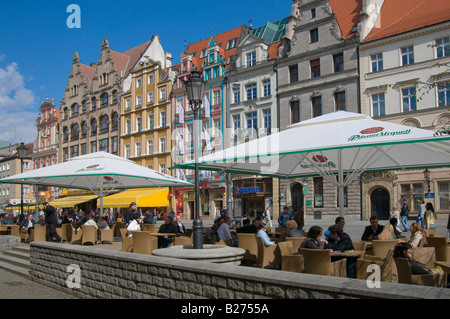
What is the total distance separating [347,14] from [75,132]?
134 feet

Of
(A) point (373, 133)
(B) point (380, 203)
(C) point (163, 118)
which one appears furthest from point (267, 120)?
(A) point (373, 133)

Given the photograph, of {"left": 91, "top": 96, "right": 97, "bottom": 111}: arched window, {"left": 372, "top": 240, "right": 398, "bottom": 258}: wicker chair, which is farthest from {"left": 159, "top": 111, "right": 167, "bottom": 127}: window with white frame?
{"left": 372, "top": 240, "right": 398, "bottom": 258}: wicker chair

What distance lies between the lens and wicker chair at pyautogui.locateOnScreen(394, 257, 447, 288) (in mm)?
5363

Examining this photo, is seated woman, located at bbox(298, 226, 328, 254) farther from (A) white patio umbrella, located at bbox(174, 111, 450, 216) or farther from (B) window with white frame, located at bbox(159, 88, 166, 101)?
(B) window with white frame, located at bbox(159, 88, 166, 101)

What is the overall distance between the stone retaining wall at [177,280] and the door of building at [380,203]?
2473 cm

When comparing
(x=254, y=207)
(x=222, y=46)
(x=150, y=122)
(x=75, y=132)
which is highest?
(x=222, y=46)

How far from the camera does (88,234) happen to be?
1387cm

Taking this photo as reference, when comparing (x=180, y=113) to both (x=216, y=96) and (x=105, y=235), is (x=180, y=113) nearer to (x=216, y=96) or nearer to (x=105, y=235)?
(x=216, y=96)

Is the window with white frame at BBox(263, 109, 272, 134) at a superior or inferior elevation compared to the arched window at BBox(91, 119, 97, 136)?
inferior

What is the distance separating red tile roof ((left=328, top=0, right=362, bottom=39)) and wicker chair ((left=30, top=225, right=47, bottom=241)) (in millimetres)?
26513

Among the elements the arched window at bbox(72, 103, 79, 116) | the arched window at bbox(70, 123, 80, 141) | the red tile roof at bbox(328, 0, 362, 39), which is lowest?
the arched window at bbox(70, 123, 80, 141)

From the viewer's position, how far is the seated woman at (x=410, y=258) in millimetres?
5562

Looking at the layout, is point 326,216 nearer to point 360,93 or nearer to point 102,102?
point 360,93

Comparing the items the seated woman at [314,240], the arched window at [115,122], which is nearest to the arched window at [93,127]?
the arched window at [115,122]
